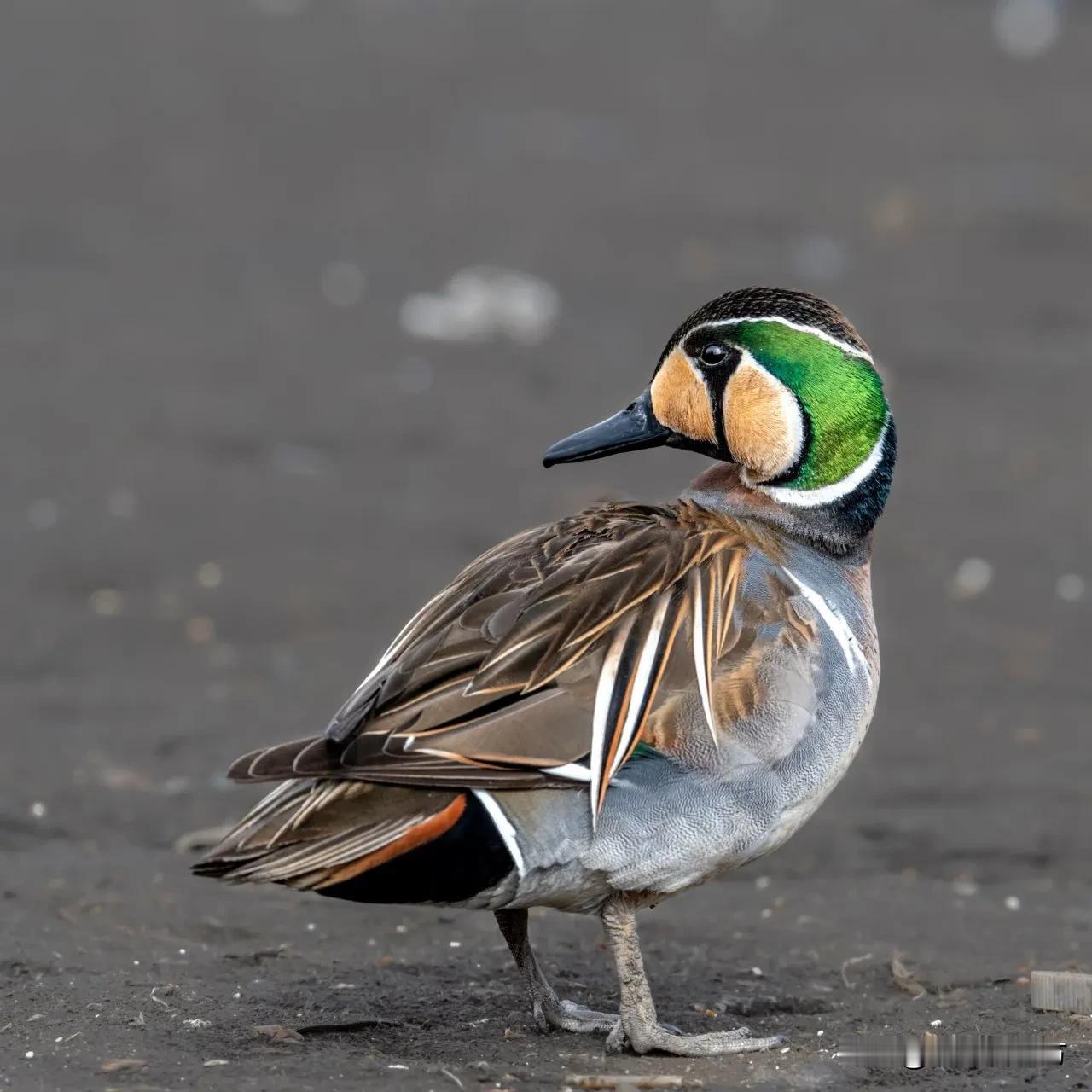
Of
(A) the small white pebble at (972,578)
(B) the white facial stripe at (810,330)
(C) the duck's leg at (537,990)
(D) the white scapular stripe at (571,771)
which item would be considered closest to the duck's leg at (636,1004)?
(C) the duck's leg at (537,990)

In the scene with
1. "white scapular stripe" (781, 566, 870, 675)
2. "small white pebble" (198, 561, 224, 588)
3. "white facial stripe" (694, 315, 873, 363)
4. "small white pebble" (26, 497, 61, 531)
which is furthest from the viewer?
"small white pebble" (26, 497, 61, 531)

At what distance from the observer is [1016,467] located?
934 centimetres

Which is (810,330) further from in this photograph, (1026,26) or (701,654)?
(1026,26)

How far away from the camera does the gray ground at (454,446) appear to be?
210 inches

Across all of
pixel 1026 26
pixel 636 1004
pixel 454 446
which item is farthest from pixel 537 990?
pixel 1026 26

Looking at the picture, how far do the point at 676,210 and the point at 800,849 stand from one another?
5489mm

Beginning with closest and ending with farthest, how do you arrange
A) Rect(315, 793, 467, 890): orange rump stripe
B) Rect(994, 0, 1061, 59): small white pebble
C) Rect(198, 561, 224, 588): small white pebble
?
1. Rect(315, 793, 467, 890): orange rump stripe
2. Rect(198, 561, 224, 588): small white pebble
3. Rect(994, 0, 1061, 59): small white pebble

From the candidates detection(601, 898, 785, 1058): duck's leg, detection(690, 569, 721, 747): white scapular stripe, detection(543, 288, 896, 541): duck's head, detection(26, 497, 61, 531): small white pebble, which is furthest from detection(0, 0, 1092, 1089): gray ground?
detection(543, 288, 896, 541): duck's head

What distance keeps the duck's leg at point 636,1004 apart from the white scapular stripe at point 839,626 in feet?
2.78

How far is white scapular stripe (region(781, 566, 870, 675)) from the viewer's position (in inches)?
188

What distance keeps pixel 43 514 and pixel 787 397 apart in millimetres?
4429

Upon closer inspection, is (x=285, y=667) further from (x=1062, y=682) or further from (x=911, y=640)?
(x=1062, y=682)

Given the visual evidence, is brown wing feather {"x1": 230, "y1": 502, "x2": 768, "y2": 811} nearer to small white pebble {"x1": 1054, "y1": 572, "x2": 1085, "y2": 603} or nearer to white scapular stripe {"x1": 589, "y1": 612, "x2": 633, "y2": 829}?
white scapular stripe {"x1": 589, "y1": 612, "x2": 633, "y2": 829}

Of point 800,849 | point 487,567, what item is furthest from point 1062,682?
point 487,567
